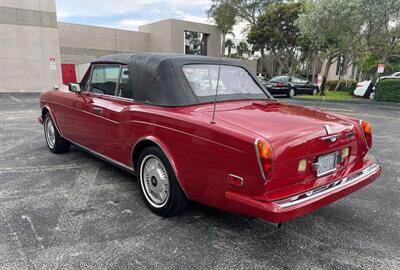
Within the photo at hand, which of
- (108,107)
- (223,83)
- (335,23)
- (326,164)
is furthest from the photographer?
(335,23)

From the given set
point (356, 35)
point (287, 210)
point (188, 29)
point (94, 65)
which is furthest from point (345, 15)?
point (188, 29)

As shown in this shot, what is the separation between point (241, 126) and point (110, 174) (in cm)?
256

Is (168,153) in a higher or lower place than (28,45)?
lower

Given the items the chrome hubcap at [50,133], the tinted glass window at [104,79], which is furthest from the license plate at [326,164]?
the chrome hubcap at [50,133]

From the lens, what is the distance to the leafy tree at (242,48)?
124 feet

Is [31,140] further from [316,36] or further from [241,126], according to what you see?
[316,36]

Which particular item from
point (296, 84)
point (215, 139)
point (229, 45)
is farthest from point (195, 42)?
point (215, 139)

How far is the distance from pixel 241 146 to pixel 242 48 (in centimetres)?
3787

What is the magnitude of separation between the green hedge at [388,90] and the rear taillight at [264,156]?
1467cm

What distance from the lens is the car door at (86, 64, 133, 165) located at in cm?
351

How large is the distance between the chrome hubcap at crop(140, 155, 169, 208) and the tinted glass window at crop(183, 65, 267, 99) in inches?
33.7

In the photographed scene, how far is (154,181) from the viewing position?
3.15 metres

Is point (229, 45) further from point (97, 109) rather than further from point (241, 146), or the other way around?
point (241, 146)

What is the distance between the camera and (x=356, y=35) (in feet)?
50.7
